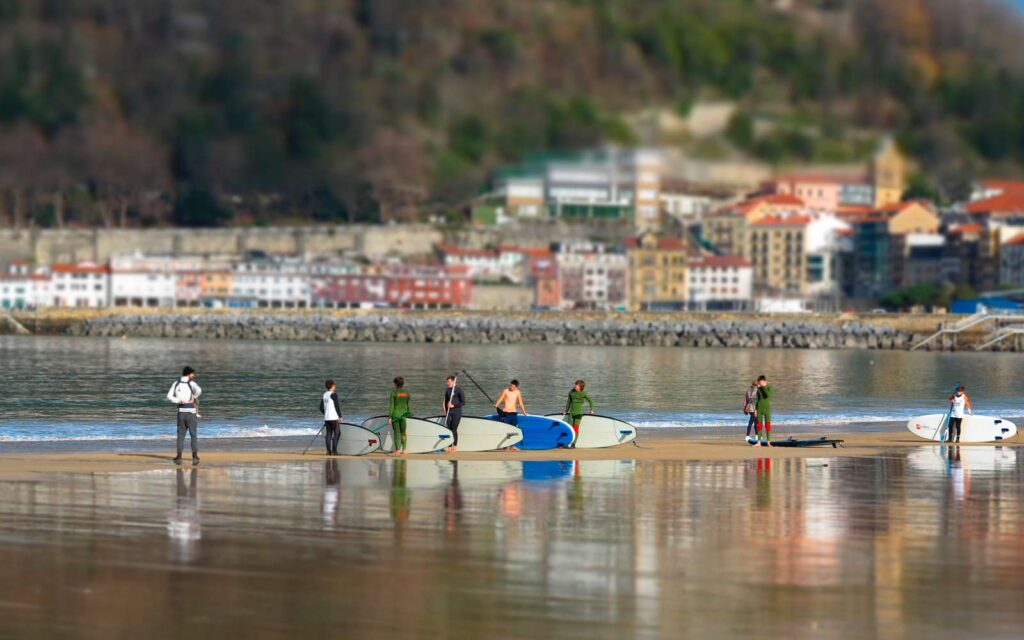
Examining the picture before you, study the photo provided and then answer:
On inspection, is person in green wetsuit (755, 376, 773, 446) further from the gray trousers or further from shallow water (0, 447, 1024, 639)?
the gray trousers

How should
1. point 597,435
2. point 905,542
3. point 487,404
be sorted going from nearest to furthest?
point 905,542 → point 597,435 → point 487,404

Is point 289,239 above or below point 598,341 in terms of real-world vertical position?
above

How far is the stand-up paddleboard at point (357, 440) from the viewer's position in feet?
62.3

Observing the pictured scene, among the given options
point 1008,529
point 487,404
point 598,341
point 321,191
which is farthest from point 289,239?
point 1008,529

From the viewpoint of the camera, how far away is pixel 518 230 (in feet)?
383

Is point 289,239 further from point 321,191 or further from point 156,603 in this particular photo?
point 156,603

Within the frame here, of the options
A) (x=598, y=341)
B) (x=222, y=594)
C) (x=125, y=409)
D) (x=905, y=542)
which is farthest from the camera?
(x=598, y=341)

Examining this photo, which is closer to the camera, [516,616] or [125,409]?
[516,616]

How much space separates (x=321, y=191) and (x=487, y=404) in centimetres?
7193

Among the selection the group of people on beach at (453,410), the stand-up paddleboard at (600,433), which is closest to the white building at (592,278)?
the stand-up paddleboard at (600,433)

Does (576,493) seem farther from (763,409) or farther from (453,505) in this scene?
(763,409)

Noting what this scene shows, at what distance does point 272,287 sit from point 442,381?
216 feet

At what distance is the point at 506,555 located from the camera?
11.4m

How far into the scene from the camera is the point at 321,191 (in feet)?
344
